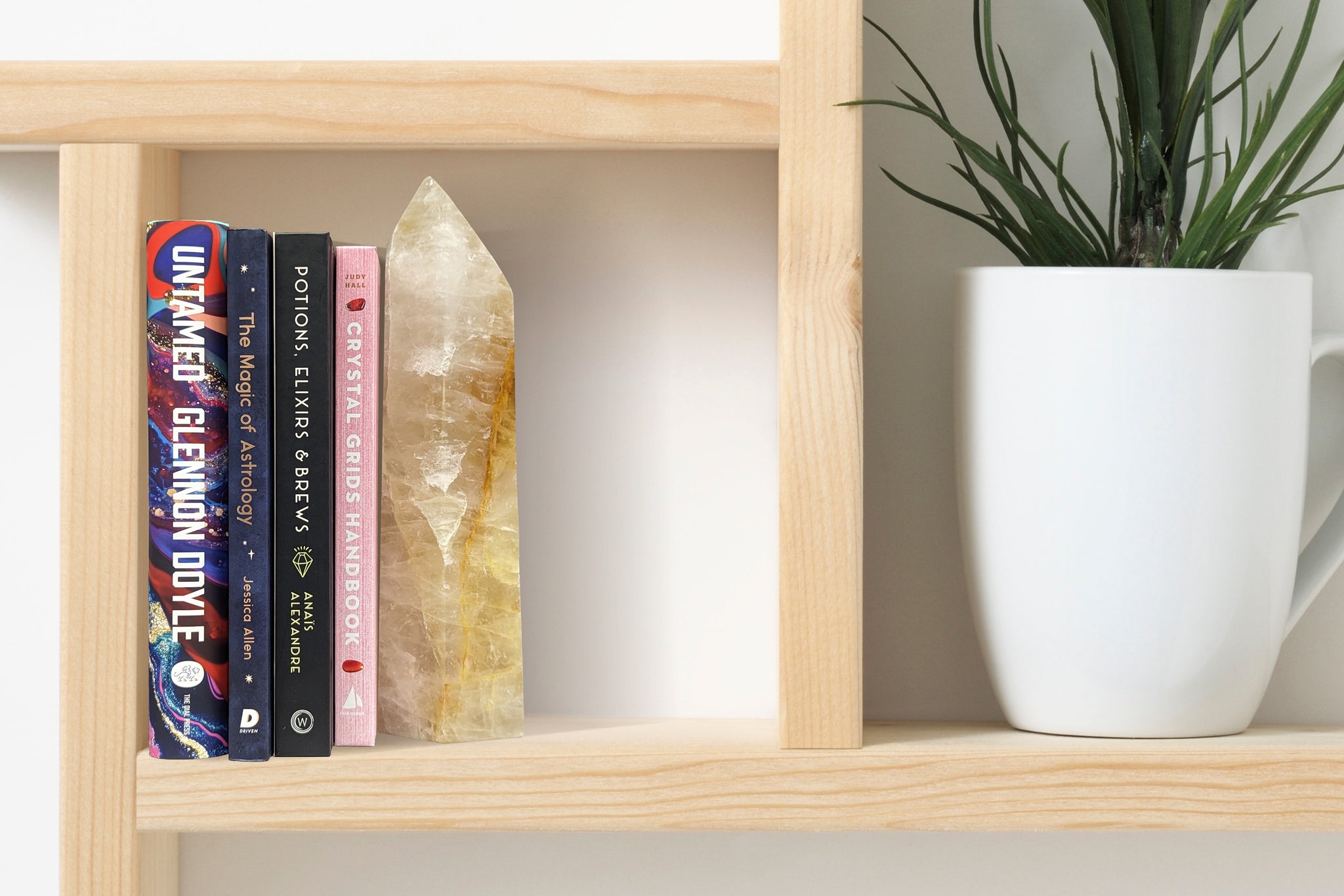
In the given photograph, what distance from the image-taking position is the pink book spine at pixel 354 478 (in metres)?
0.55

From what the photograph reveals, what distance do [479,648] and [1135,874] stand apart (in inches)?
17.4

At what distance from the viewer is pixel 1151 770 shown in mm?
527

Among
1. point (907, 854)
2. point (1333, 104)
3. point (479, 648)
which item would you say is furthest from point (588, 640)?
point (1333, 104)

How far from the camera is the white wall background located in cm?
67

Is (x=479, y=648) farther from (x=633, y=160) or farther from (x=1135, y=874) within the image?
(x=1135, y=874)

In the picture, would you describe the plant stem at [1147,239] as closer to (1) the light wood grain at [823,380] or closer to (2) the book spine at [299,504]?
(1) the light wood grain at [823,380]

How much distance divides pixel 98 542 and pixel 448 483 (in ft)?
0.59

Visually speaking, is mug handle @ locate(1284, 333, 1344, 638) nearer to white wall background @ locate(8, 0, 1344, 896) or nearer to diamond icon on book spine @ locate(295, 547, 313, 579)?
white wall background @ locate(8, 0, 1344, 896)

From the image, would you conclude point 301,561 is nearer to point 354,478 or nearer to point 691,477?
point 354,478

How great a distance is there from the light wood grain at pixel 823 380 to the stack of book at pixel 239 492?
241 mm

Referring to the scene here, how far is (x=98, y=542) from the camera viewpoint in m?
0.55

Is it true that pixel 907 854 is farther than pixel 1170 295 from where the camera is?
Yes

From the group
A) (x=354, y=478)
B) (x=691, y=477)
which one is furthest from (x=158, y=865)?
(x=691, y=477)

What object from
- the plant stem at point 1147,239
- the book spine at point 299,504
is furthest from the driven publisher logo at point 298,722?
the plant stem at point 1147,239
